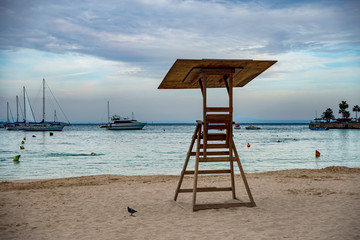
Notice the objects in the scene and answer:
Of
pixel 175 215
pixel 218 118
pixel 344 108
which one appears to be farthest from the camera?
pixel 344 108

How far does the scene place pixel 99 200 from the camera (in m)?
8.09

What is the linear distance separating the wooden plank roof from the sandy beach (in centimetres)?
281

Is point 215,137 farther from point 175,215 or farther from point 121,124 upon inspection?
point 121,124

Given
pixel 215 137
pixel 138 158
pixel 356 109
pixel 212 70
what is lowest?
pixel 138 158

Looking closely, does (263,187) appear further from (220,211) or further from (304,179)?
(220,211)

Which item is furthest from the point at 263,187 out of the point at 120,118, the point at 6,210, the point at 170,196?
the point at 120,118

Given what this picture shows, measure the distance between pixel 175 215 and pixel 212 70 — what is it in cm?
300

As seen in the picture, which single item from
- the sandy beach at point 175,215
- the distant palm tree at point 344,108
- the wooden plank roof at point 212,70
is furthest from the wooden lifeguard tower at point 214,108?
the distant palm tree at point 344,108

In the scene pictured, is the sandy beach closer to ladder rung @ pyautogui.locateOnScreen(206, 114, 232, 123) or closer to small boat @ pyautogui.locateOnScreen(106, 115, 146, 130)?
ladder rung @ pyautogui.locateOnScreen(206, 114, 232, 123)

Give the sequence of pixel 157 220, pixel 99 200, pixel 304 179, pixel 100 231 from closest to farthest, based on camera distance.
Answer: pixel 100 231 → pixel 157 220 → pixel 99 200 → pixel 304 179

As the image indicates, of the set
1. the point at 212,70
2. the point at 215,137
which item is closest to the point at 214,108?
the point at 215,137

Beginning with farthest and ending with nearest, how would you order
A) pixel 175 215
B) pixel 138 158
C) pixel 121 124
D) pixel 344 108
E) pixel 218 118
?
pixel 344 108, pixel 121 124, pixel 138 158, pixel 175 215, pixel 218 118

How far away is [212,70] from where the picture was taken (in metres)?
6.39

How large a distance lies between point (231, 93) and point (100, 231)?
3552 millimetres
